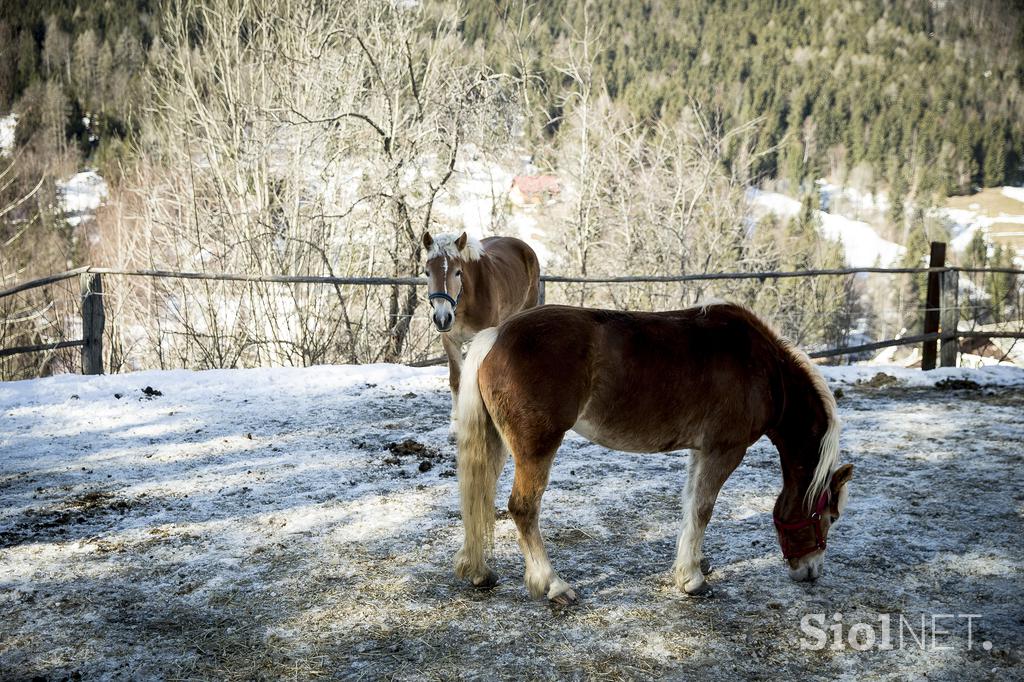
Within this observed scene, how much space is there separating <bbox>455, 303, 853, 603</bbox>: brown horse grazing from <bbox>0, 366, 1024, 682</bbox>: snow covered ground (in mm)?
265

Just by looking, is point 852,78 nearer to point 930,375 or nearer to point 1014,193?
point 1014,193

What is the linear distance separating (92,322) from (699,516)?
6.72 m

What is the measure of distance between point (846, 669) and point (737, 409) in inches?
41.3

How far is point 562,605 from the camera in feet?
9.28

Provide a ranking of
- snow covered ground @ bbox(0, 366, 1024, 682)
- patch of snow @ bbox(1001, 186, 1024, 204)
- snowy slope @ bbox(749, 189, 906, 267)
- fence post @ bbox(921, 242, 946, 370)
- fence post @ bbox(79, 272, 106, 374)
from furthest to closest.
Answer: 1. patch of snow @ bbox(1001, 186, 1024, 204)
2. snowy slope @ bbox(749, 189, 906, 267)
3. fence post @ bbox(921, 242, 946, 370)
4. fence post @ bbox(79, 272, 106, 374)
5. snow covered ground @ bbox(0, 366, 1024, 682)

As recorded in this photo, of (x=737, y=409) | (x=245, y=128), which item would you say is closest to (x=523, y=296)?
(x=737, y=409)

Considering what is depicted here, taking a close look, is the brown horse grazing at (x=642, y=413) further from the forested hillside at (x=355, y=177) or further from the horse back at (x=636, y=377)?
the forested hillside at (x=355, y=177)

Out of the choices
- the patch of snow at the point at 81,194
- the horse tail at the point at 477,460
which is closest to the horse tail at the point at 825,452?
the horse tail at the point at 477,460

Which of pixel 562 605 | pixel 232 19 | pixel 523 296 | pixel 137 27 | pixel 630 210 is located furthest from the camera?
pixel 137 27

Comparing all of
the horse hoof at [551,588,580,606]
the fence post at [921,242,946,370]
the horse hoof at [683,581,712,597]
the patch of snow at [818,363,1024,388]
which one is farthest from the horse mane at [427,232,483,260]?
the fence post at [921,242,946,370]

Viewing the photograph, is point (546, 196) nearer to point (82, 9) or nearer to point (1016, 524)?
point (1016, 524)

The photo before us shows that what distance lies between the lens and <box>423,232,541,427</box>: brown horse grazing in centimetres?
502

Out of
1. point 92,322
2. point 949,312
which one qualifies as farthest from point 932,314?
point 92,322

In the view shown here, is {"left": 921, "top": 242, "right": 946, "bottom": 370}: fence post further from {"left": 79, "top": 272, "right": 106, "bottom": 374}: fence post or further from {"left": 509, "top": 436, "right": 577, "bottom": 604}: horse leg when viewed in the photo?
{"left": 79, "top": 272, "right": 106, "bottom": 374}: fence post
